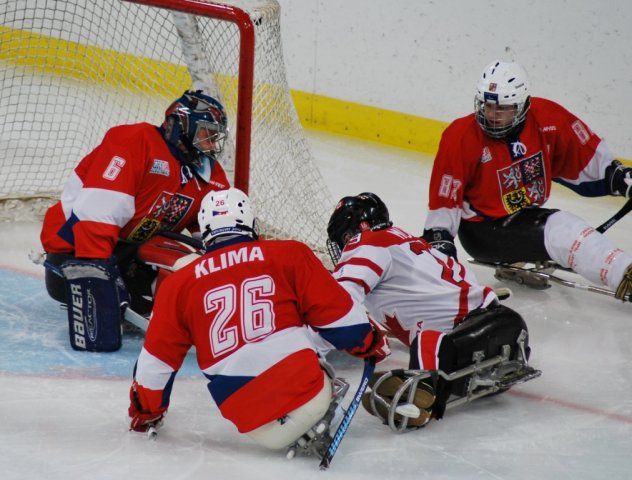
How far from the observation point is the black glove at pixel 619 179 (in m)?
4.45

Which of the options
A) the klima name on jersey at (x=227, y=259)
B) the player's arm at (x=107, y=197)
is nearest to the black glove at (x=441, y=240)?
the player's arm at (x=107, y=197)

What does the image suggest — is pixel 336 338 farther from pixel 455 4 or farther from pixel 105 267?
pixel 455 4

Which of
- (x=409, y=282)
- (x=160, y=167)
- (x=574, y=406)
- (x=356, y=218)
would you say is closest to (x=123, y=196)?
(x=160, y=167)

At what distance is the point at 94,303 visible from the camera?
12.0 feet

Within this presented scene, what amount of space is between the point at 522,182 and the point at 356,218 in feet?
3.93

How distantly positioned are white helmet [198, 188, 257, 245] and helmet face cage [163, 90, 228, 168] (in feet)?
2.70

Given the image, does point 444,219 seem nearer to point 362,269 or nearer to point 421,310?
point 421,310

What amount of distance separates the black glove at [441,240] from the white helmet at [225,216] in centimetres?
141

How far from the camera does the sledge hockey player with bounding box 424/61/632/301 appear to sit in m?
4.19

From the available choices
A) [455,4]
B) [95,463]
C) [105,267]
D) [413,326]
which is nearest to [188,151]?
[105,267]

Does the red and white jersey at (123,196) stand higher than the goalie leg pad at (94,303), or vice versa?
the red and white jersey at (123,196)

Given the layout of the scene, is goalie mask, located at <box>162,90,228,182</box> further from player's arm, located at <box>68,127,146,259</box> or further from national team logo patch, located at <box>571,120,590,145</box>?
national team logo patch, located at <box>571,120,590,145</box>

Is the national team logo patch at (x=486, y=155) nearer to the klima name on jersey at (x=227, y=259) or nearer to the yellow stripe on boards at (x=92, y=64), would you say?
the yellow stripe on boards at (x=92, y=64)

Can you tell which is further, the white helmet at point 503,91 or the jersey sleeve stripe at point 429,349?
the white helmet at point 503,91
